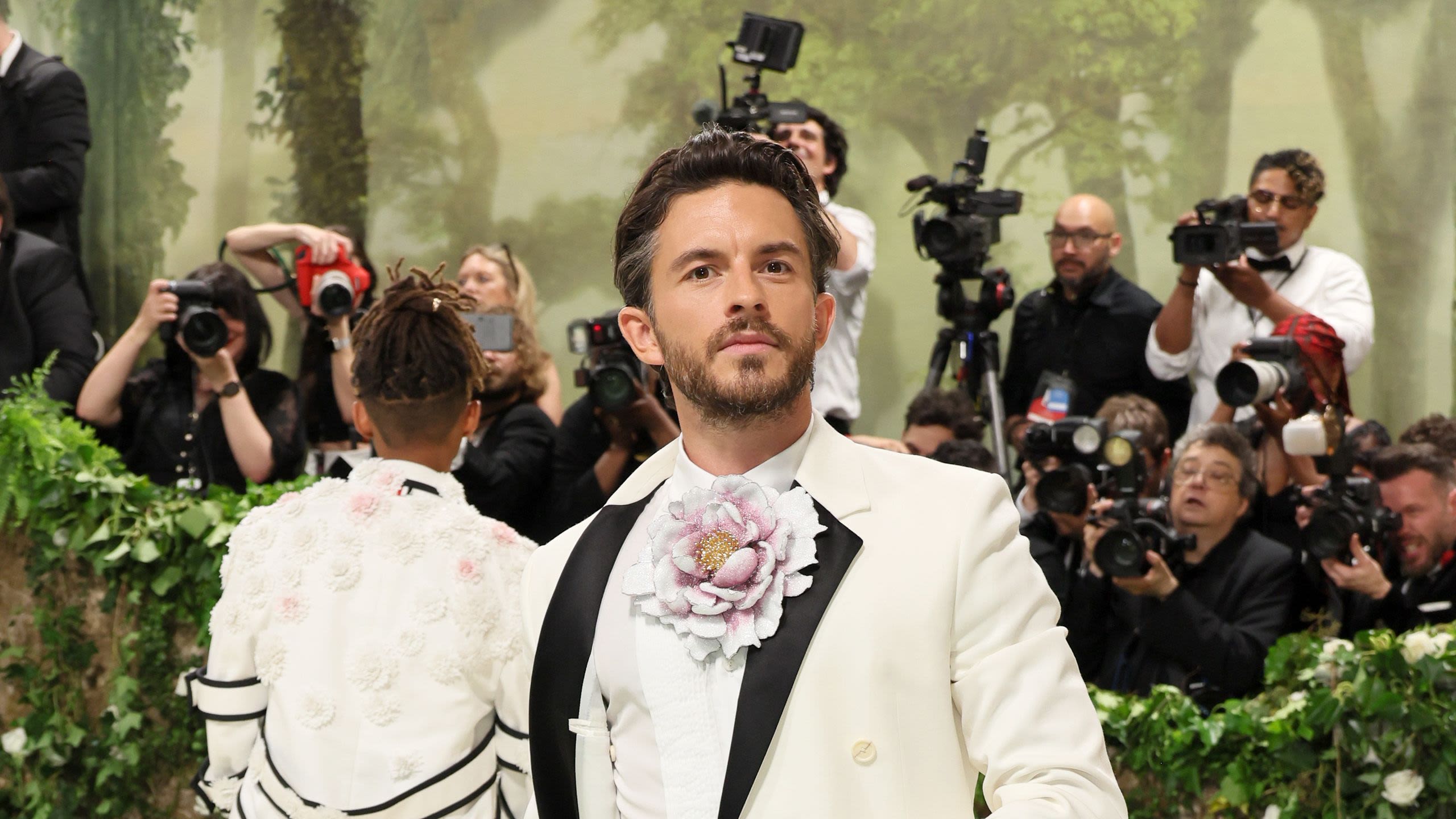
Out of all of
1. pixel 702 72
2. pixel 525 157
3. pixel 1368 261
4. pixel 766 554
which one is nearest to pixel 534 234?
pixel 525 157

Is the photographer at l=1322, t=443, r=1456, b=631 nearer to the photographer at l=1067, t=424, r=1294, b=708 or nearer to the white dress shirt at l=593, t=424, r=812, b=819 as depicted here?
the photographer at l=1067, t=424, r=1294, b=708

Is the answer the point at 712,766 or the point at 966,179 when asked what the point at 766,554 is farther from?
the point at 966,179

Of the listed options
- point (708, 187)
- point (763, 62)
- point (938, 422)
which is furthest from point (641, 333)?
point (763, 62)

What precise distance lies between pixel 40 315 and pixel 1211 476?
3.79 meters

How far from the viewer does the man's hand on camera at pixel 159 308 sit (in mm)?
4688

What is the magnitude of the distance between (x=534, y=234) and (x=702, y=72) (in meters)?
1.19

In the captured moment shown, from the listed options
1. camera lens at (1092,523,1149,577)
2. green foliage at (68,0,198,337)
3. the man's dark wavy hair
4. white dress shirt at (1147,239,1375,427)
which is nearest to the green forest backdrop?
green foliage at (68,0,198,337)

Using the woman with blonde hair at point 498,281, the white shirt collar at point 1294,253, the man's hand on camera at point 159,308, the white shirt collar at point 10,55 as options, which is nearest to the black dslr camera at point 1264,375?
the white shirt collar at point 1294,253

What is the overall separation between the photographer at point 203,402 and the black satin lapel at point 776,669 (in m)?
3.15

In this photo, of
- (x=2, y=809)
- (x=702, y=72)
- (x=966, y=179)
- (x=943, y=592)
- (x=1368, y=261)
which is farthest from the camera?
(x=702, y=72)

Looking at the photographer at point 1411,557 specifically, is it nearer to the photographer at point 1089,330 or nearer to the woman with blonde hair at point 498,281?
the photographer at point 1089,330

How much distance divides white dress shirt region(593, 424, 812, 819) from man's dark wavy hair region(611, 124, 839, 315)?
0.85 ft

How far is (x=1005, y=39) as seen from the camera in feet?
24.6

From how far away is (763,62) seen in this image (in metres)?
5.11
